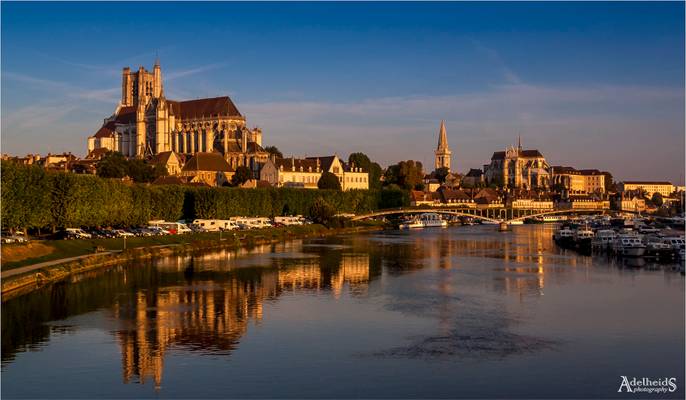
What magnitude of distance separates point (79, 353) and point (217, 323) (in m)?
5.61

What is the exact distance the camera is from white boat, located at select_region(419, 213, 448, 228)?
4199 inches

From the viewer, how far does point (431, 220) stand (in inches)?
4313

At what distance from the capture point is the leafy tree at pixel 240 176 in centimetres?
11006

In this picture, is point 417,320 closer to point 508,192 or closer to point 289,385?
point 289,385

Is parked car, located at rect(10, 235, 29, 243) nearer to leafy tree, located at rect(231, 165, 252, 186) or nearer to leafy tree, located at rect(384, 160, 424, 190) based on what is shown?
leafy tree, located at rect(231, 165, 252, 186)

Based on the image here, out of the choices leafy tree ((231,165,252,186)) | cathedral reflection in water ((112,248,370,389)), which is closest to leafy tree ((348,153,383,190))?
leafy tree ((231,165,252,186))

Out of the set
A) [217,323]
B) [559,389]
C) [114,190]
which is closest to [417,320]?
[217,323]

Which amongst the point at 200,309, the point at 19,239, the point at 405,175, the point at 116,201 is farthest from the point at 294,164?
the point at 200,309

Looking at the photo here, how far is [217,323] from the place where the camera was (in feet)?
89.6

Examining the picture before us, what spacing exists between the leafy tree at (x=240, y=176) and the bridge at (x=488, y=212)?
19.5m

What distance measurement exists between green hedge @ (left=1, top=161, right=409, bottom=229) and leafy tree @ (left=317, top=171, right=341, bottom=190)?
1038 cm

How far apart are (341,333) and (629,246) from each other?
33426mm

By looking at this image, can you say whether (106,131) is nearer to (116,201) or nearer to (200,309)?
(116,201)

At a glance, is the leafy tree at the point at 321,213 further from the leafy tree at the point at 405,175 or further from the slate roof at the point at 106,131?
the slate roof at the point at 106,131
